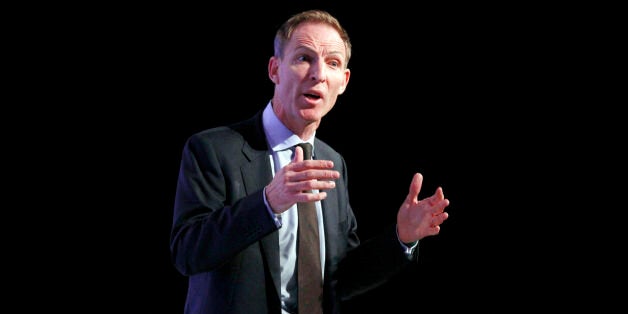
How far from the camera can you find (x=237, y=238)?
4.65ft

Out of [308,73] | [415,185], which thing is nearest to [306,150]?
[308,73]

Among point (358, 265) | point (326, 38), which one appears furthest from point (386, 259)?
point (326, 38)

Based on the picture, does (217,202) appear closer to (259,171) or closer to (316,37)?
(259,171)

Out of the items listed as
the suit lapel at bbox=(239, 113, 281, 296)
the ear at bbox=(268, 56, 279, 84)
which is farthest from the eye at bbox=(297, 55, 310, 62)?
the suit lapel at bbox=(239, 113, 281, 296)

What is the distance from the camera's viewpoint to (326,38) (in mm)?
1736

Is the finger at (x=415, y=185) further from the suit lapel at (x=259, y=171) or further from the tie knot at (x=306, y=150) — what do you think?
the suit lapel at (x=259, y=171)

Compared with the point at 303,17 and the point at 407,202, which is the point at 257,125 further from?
the point at 407,202

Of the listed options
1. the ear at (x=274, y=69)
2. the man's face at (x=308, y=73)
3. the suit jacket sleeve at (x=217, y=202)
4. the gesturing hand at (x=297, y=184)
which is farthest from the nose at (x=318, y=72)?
the gesturing hand at (x=297, y=184)

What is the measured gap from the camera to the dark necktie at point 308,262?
1638mm

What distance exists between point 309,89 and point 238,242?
53cm

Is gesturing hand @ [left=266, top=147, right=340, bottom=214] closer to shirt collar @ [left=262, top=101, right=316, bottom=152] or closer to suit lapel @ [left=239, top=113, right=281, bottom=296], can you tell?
suit lapel @ [left=239, top=113, right=281, bottom=296]

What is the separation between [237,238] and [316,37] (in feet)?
2.20

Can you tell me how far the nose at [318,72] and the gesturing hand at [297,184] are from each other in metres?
0.38

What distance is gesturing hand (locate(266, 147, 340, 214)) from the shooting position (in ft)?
4.45
